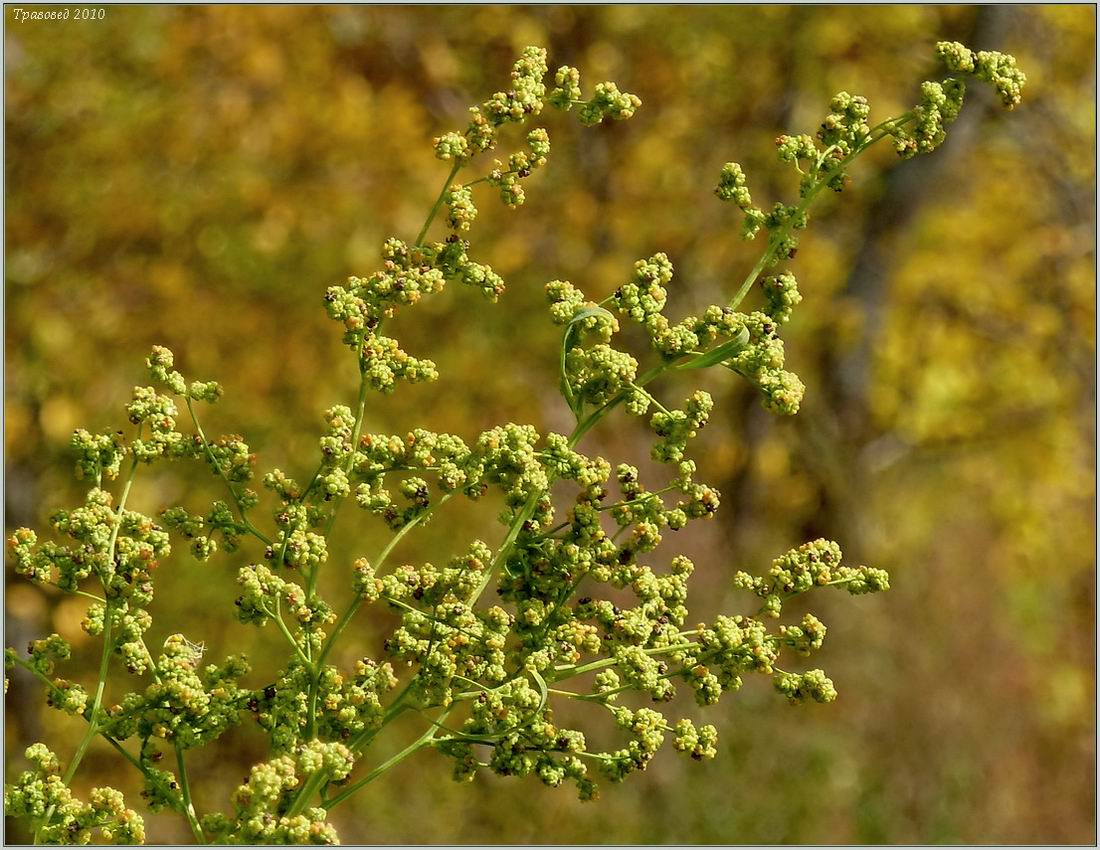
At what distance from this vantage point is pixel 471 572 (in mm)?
1495

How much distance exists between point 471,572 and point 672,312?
8.09 metres

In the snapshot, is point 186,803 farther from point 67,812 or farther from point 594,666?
point 594,666

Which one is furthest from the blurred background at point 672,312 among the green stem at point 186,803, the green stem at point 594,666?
the green stem at point 594,666

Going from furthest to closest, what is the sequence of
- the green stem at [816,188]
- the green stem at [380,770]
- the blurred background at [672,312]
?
the blurred background at [672,312] → the green stem at [816,188] → the green stem at [380,770]

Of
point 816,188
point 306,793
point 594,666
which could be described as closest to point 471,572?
point 594,666

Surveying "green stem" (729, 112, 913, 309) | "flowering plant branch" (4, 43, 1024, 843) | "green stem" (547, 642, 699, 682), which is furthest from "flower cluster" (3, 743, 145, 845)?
"green stem" (729, 112, 913, 309)

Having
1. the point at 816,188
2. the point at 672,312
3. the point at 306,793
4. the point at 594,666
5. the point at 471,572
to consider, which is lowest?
the point at 306,793

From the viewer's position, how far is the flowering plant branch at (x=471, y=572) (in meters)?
1.43

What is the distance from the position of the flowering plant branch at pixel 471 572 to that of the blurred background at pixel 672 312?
452cm

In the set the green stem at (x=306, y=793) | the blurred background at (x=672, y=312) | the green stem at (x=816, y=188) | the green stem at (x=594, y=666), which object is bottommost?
the green stem at (x=306, y=793)

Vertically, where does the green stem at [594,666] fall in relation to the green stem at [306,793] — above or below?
above

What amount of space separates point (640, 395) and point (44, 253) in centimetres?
597

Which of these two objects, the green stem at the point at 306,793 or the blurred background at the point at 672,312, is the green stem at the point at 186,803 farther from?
the blurred background at the point at 672,312

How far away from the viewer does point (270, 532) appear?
5.72 metres
